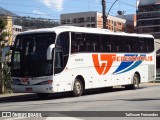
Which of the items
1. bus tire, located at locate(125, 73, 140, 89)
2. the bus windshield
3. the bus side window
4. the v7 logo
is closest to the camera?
the bus windshield

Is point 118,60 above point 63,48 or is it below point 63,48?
below

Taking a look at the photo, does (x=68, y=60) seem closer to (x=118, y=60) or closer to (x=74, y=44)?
(x=74, y=44)

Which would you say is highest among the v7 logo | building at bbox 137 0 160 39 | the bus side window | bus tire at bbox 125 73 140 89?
building at bbox 137 0 160 39

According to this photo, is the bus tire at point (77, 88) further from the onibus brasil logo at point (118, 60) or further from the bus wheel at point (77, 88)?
the onibus brasil logo at point (118, 60)

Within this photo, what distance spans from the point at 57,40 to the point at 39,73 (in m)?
1.83

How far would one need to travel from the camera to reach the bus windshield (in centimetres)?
2023

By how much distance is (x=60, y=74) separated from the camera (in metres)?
20.6

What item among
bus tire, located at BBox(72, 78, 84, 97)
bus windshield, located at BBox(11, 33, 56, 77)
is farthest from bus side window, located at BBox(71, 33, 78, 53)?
bus tire, located at BBox(72, 78, 84, 97)

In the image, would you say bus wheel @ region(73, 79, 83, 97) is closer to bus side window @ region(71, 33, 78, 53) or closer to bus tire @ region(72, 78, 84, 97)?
bus tire @ region(72, 78, 84, 97)

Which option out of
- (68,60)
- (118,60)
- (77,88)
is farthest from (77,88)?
(118,60)

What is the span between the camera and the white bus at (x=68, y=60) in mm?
20266

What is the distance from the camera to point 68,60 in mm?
21172

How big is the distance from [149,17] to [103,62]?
436 feet

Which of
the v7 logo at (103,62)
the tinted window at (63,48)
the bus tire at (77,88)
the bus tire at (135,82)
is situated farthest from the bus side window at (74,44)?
the bus tire at (135,82)
